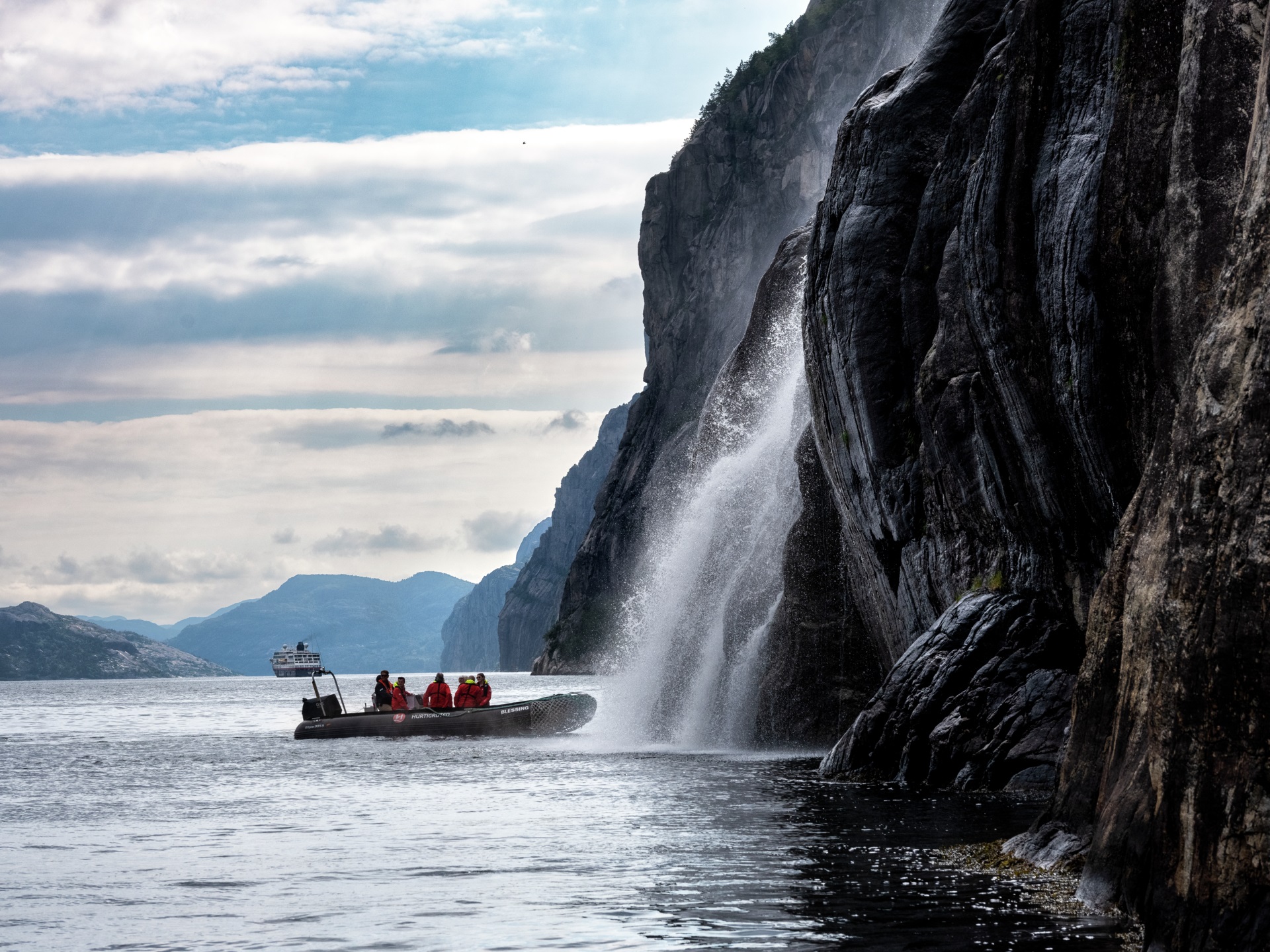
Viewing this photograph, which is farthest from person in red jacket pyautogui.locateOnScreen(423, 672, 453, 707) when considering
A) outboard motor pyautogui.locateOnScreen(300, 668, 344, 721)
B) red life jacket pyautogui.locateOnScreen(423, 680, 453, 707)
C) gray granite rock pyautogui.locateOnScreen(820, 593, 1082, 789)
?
gray granite rock pyautogui.locateOnScreen(820, 593, 1082, 789)

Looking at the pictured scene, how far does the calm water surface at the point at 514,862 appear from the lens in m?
10.2

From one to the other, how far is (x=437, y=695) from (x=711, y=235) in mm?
78499

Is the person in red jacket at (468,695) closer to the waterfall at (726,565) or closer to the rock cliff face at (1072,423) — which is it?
the waterfall at (726,565)

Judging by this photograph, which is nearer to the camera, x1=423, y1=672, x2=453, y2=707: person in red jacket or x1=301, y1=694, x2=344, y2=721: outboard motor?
x1=423, y1=672, x2=453, y2=707: person in red jacket

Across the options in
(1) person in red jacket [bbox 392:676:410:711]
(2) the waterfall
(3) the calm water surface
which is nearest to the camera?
(3) the calm water surface

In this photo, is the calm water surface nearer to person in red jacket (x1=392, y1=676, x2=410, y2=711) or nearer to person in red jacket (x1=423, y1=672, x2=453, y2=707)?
person in red jacket (x1=392, y1=676, x2=410, y2=711)

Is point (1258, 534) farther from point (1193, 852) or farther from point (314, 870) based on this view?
point (314, 870)

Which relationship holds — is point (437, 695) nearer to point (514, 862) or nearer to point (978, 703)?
point (978, 703)

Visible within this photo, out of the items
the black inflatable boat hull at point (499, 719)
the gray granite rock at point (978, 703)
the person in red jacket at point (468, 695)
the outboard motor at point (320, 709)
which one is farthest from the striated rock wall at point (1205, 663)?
the outboard motor at point (320, 709)

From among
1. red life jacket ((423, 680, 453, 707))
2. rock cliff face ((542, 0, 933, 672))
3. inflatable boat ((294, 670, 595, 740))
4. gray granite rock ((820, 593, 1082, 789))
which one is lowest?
inflatable boat ((294, 670, 595, 740))

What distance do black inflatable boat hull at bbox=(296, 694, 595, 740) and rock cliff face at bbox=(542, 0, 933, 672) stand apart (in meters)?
58.6

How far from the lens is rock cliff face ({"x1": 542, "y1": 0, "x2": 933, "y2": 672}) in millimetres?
98062

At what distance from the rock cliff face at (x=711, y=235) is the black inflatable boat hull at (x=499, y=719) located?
5856 cm

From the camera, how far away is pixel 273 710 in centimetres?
8194
